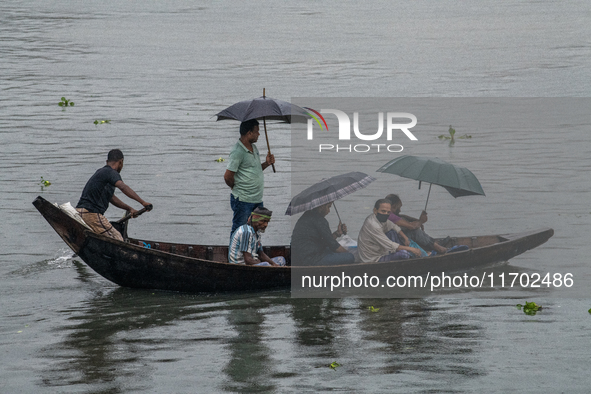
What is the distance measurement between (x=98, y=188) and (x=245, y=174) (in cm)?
192

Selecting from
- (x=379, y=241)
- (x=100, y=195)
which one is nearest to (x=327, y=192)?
(x=379, y=241)

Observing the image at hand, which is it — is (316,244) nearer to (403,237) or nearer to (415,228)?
(403,237)

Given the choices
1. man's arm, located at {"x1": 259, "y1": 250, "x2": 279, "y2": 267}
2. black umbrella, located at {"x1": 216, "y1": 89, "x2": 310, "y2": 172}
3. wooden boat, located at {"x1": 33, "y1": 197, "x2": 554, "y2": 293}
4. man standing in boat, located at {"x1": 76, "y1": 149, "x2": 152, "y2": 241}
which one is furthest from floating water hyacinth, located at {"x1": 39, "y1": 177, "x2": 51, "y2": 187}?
man's arm, located at {"x1": 259, "y1": 250, "x2": 279, "y2": 267}

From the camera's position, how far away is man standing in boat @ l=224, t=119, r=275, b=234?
10.6 meters

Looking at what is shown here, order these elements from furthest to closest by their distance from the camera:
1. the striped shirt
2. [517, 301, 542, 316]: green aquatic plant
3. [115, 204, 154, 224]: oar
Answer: [115, 204, 154, 224]: oar → the striped shirt → [517, 301, 542, 316]: green aquatic plant

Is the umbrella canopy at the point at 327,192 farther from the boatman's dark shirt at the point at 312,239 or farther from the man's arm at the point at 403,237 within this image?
the man's arm at the point at 403,237

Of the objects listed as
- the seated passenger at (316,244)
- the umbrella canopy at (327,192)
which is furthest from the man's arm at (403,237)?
the umbrella canopy at (327,192)

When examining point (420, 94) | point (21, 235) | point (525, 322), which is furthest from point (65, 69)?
point (525, 322)

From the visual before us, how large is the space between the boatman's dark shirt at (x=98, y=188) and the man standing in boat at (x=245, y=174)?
1484 millimetres

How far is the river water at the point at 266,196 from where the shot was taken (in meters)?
8.09

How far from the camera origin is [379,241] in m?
10.9

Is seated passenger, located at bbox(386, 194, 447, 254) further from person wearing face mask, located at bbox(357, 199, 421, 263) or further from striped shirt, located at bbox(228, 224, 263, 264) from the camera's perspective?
striped shirt, located at bbox(228, 224, 263, 264)

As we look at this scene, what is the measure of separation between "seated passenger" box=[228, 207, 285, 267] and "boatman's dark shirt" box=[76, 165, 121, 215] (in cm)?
174

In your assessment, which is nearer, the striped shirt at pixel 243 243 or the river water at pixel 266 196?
the river water at pixel 266 196
